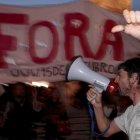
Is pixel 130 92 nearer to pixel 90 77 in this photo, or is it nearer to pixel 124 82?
pixel 124 82

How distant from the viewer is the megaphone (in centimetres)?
267

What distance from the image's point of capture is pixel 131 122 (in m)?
2.54

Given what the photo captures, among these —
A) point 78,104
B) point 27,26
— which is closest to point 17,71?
point 27,26

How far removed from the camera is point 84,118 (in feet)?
26.0

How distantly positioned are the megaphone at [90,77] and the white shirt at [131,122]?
0.17 m

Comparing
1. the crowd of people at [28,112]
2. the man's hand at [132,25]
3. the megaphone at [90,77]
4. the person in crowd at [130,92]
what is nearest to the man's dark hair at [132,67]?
the person in crowd at [130,92]

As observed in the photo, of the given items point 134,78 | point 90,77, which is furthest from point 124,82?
point 90,77

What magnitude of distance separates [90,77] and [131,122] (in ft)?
1.29

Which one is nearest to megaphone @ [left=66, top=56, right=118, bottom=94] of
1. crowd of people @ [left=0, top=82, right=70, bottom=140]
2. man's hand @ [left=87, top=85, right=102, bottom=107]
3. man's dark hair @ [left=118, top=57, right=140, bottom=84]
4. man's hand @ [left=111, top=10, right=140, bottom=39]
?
man's hand @ [left=87, top=85, right=102, bottom=107]

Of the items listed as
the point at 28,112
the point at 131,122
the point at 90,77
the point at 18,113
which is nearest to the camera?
the point at 131,122

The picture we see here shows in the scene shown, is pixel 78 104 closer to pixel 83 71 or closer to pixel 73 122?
pixel 73 122

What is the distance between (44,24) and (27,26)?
131mm

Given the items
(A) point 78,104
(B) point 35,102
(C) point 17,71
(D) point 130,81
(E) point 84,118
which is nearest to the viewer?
(D) point 130,81

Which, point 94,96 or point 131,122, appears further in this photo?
point 94,96
